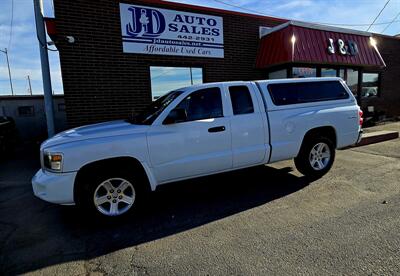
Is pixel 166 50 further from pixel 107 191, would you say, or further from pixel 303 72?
pixel 107 191

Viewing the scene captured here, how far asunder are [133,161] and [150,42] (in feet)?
17.8

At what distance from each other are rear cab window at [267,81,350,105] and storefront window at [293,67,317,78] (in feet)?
14.3

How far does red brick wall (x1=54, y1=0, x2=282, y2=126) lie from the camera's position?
7.49 m

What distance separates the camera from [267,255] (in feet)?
9.78

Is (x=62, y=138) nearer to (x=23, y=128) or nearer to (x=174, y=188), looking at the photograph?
(x=174, y=188)

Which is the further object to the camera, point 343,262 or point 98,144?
point 98,144

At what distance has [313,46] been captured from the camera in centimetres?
942

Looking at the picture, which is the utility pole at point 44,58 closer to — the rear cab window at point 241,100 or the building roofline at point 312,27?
the rear cab window at point 241,100

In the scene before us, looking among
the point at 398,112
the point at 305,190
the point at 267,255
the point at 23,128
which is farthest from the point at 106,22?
the point at 398,112

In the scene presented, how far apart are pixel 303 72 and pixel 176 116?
25.3ft

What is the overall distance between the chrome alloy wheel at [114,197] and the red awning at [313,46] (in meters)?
7.02

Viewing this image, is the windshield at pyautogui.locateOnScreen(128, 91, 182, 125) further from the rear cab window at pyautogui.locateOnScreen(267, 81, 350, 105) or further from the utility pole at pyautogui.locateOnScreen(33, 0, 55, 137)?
the utility pole at pyautogui.locateOnScreen(33, 0, 55, 137)

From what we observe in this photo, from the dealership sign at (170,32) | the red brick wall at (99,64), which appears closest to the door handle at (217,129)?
the red brick wall at (99,64)

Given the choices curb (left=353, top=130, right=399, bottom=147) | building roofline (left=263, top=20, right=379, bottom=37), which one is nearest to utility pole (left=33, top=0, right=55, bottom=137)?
building roofline (left=263, top=20, right=379, bottom=37)
